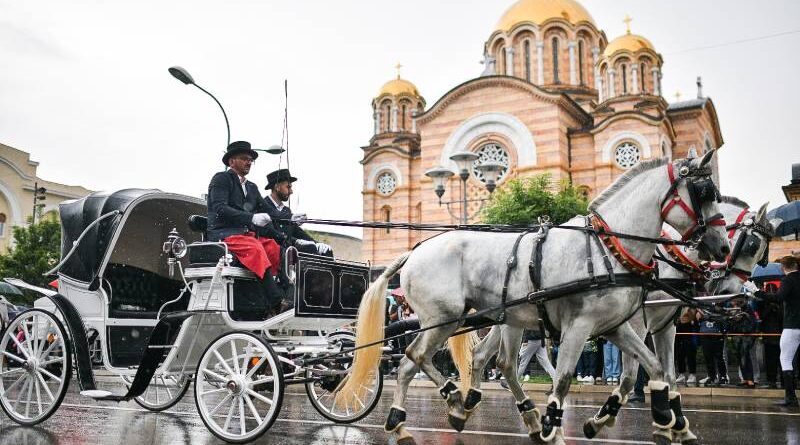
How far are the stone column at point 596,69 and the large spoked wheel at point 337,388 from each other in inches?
1471

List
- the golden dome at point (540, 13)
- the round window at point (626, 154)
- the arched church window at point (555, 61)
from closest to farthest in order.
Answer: the round window at point (626, 154) → the arched church window at point (555, 61) → the golden dome at point (540, 13)

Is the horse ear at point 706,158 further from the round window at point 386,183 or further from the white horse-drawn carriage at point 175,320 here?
the round window at point 386,183

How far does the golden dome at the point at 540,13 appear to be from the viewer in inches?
1681

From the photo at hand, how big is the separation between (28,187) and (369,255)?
20.0 meters

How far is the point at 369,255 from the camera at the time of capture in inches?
1645

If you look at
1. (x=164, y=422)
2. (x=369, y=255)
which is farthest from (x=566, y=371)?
(x=369, y=255)

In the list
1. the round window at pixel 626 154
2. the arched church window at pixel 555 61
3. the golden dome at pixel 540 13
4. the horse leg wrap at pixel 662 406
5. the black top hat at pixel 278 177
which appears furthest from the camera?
the golden dome at pixel 540 13

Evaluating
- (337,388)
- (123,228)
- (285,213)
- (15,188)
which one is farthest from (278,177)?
(15,188)

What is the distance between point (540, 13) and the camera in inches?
1689

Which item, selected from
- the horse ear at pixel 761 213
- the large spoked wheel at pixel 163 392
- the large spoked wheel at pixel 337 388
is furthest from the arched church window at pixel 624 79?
the large spoked wheel at pixel 337 388

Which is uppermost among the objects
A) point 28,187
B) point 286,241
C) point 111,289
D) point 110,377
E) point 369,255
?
point 28,187

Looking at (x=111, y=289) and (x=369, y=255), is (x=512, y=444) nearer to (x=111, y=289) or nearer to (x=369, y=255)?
(x=111, y=289)

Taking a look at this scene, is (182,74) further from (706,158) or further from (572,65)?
(572,65)

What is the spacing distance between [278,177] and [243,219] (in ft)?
4.52
